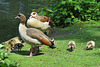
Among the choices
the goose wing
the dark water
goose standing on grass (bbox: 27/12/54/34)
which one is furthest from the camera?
the dark water

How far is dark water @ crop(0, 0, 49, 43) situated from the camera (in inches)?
483

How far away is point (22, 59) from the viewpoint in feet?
19.0

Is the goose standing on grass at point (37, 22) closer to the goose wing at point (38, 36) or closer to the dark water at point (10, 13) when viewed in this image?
the goose wing at point (38, 36)

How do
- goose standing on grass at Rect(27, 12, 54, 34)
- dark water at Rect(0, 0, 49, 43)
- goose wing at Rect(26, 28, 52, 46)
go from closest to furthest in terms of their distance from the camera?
goose wing at Rect(26, 28, 52, 46), goose standing on grass at Rect(27, 12, 54, 34), dark water at Rect(0, 0, 49, 43)

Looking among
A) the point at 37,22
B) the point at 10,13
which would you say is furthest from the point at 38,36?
the point at 10,13

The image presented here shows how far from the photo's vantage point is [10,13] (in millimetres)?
16359

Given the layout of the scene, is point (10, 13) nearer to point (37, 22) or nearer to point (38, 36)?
point (37, 22)

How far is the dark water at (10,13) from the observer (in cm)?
1227

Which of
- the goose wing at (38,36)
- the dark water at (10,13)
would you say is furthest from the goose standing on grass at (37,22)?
the dark water at (10,13)

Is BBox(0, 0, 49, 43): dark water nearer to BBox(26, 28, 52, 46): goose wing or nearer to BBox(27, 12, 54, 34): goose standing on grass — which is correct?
BBox(27, 12, 54, 34): goose standing on grass

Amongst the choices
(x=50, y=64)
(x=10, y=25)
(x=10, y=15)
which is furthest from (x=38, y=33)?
(x=10, y=15)

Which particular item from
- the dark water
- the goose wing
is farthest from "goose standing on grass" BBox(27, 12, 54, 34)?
the dark water

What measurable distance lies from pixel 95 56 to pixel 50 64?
1775mm

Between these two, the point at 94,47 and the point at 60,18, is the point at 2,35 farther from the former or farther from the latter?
the point at 94,47
